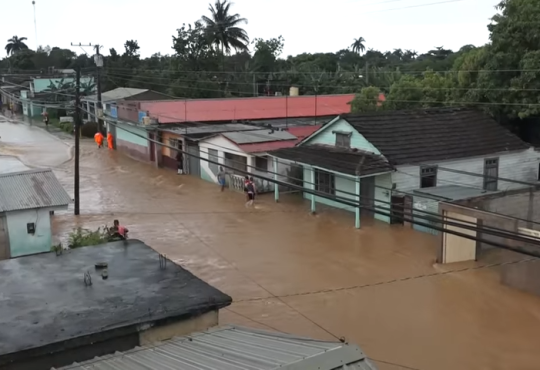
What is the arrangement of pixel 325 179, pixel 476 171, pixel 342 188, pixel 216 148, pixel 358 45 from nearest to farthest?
pixel 476 171
pixel 342 188
pixel 325 179
pixel 216 148
pixel 358 45

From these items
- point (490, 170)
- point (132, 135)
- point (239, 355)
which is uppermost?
point (239, 355)

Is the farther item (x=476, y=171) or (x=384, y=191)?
(x=476, y=171)

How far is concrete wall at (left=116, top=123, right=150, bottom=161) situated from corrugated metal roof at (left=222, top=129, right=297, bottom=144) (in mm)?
8733

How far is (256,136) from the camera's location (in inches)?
1139

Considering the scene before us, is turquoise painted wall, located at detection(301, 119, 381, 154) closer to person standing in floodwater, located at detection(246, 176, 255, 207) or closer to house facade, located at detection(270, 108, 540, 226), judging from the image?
house facade, located at detection(270, 108, 540, 226)

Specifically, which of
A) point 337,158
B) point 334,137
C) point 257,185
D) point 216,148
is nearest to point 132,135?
point 216,148

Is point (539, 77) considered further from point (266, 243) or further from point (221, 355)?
point (221, 355)

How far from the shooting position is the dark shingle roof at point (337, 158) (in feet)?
71.0

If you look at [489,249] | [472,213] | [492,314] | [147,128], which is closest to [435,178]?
[489,249]

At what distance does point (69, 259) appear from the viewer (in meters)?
10.7

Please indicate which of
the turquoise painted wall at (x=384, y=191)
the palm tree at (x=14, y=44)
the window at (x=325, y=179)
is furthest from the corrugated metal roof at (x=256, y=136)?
the palm tree at (x=14, y=44)

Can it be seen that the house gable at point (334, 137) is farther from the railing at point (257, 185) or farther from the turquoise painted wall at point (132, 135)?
the turquoise painted wall at point (132, 135)

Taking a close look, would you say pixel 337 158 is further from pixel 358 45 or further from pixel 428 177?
pixel 358 45

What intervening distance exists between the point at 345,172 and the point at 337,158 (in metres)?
2.02
